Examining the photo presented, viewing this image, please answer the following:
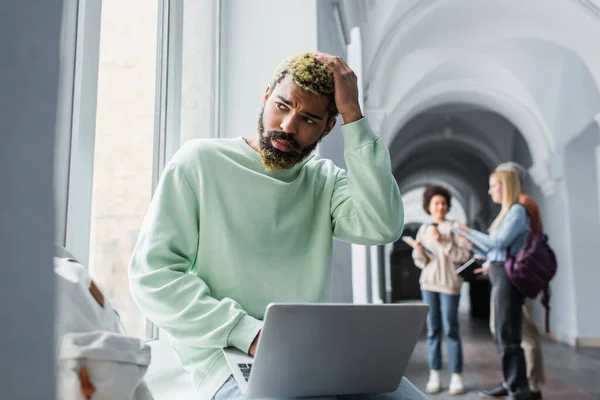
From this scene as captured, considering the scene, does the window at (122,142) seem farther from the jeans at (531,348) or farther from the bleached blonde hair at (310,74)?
the jeans at (531,348)

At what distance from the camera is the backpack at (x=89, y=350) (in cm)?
100

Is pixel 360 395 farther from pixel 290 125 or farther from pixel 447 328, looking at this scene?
pixel 447 328

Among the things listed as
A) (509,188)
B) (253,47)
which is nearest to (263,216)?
(253,47)

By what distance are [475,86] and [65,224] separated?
9278mm

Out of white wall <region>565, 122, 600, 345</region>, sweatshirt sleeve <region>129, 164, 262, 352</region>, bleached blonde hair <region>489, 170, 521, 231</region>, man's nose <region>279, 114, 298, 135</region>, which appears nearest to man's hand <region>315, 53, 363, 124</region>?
man's nose <region>279, 114, 298, 135</region>

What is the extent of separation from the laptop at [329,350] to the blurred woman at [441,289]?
3544 millimetres

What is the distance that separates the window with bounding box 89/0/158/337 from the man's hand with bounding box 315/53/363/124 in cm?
88

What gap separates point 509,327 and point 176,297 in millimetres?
3266

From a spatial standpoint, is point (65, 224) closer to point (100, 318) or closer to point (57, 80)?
point (100, 318)

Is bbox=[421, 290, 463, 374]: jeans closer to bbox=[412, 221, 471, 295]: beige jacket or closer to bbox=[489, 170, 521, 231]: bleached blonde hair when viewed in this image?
bbox=[412, 221, 471, 295]: beige jacket

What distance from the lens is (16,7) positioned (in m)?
0.61

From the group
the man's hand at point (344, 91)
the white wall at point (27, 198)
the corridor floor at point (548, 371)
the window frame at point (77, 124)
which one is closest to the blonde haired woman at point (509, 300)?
the corridor floor at point (548, 371)

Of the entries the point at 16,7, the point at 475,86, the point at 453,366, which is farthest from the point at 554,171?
the point at 16,7

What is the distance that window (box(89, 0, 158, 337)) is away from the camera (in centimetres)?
218
